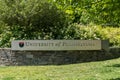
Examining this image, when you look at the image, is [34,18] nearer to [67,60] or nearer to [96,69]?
[67,60]

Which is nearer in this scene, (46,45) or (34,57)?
(34,57)

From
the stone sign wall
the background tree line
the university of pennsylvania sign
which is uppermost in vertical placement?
the background tree line

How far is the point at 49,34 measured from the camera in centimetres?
1994

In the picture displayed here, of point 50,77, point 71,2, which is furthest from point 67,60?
point 71,2

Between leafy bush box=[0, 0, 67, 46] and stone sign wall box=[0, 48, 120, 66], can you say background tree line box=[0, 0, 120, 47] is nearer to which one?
leafy bush box=[0, 0, 67, 46]

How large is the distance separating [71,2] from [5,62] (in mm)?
7498

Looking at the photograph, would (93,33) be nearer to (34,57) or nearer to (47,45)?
(47,45)

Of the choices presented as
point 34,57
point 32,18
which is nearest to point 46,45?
point 34,57

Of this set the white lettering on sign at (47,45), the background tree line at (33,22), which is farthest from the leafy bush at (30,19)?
the white lettering on sign at (47,45)

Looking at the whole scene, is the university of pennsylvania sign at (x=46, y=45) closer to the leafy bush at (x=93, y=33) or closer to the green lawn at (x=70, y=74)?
the leafy bush at (x=93, y=33)

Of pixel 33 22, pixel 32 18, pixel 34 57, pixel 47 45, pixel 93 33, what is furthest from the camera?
pixel 93 33

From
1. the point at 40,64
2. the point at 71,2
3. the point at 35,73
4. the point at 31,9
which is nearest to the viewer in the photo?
the point at 71,2

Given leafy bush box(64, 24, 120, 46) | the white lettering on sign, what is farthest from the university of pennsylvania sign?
leafy bush box(64, 24, 120, 46)

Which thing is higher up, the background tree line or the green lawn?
the background tree line
